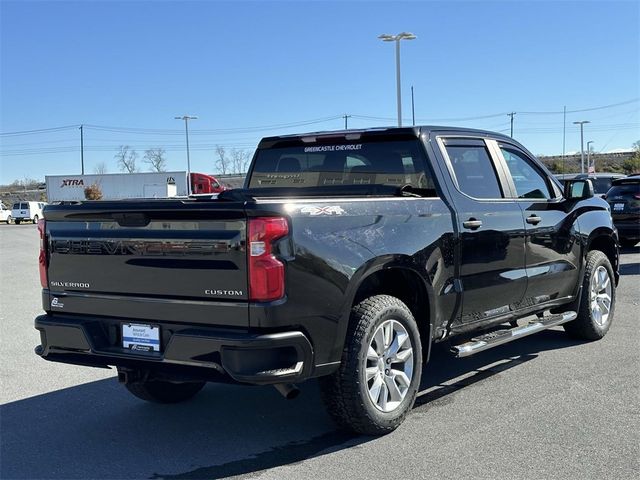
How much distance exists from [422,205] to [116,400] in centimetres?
280

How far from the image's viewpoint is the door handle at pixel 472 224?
16.8ft

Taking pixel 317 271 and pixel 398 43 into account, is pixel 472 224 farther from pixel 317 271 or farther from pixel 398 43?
pixel 398 43

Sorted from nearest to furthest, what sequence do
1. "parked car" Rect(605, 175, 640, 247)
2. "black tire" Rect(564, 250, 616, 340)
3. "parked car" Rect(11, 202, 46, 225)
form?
"black tire" Rect(564, 250, 616, 340) → "parked car" Rect(605, 175, 640, 247) → "parked car" Rect(11, 202, 46, 225)

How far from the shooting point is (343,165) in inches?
218

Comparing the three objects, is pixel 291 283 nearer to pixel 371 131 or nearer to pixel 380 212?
pixel 380 212

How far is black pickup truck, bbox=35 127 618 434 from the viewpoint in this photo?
12.4ft

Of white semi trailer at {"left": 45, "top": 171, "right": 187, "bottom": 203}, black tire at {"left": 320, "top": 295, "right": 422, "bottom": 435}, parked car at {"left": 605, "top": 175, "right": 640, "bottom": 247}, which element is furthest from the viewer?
white semi trailer at {"left": 45, "top": 171, "right": 187, "bottom": 203}

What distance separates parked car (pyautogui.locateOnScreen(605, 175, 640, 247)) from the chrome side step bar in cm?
935

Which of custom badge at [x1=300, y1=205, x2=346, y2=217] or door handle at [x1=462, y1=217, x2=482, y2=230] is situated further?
door handle at [x1=462, y1=217, x2=482, y2=230]

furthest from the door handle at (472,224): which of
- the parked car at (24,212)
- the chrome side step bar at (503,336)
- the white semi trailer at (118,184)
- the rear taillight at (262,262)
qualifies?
the parked car at (24,212)

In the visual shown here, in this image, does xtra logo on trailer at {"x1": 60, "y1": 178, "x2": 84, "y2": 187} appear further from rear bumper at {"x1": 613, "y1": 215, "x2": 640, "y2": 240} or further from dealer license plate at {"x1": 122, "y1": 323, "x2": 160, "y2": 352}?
dealer license plate at {"x1": 122, "y1": 323, "x2": 160, "y2": 352}

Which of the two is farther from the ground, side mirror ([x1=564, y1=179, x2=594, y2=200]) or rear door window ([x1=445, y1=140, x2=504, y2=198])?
rear door window ([x1=445, y1=140, x2=504, y2=198])

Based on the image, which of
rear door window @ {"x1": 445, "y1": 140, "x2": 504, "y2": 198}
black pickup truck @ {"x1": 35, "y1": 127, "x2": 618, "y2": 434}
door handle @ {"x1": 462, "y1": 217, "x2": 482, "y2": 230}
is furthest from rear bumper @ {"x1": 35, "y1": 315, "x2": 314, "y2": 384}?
rear door window @ {"x1": 445, "y1": 140, "x2": 504, "y2": 198}

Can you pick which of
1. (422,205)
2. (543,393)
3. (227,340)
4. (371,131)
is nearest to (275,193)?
(371,131)
